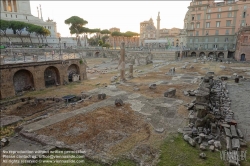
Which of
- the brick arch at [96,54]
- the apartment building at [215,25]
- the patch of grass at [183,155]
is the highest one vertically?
the apartment building at [215,25]

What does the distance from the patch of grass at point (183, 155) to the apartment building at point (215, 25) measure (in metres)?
53.1

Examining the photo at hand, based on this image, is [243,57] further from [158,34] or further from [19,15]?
[19,15]

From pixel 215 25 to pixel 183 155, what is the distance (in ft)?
194

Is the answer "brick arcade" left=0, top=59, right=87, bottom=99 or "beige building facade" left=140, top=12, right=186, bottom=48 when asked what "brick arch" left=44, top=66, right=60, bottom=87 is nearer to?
"brick arcade" left=0, top=59, right=87, bottom=99

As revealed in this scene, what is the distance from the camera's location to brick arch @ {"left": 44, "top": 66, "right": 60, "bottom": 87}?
73.0ft

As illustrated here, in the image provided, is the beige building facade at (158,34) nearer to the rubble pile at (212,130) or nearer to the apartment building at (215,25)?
the apartment building at (215,25)

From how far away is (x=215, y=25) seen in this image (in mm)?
56406

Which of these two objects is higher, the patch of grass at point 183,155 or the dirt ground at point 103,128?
the dirt ground at point 103,128

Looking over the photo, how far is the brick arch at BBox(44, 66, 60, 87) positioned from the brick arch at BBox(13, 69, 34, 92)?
1.99m

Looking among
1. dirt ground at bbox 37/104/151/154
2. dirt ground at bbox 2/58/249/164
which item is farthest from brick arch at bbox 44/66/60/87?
dirt ground at bbox 37/104/151/154

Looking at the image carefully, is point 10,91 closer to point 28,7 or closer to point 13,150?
point 13,150

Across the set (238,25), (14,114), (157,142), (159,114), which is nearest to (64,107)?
(14,114)

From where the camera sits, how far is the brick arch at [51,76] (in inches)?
876

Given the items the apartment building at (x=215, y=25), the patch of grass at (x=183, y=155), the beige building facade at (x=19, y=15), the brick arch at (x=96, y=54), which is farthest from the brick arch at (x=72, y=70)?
the apartment building at (x=215, y=25)
